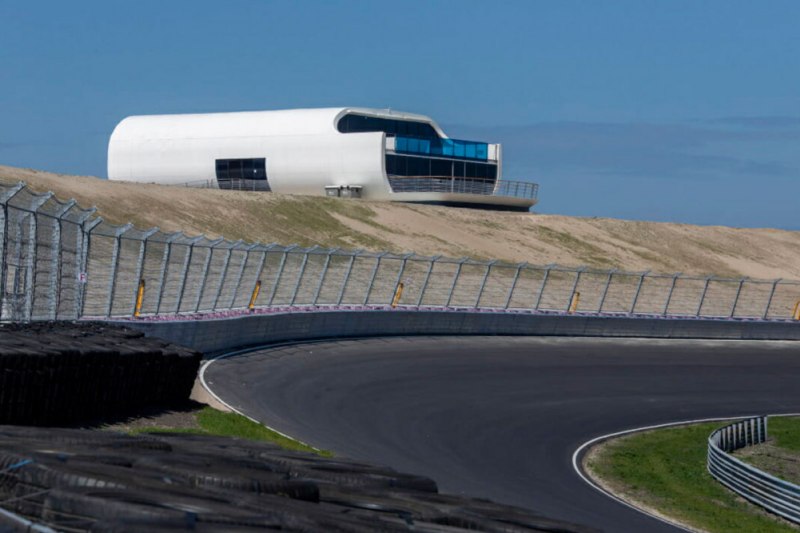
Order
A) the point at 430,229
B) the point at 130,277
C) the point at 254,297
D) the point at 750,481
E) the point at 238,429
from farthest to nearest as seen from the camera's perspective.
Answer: the point at 430,229 → the point at 254,297 → the point at 130,277 → the point at 750,481 → the point at 238,429

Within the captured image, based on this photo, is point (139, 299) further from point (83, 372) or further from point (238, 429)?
point (83, 372)

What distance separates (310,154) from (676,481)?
5643cm

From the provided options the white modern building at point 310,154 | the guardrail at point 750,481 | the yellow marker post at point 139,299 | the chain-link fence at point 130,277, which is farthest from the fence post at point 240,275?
the white modern building at point 310,154

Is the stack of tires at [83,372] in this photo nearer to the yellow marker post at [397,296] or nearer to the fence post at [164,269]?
the fence post at [164,269]

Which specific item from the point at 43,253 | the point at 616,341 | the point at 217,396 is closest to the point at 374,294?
the point at 616,341

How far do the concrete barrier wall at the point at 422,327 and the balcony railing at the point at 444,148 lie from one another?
3701cm

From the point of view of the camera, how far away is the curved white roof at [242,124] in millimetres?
74312

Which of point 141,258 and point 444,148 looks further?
point 444,148

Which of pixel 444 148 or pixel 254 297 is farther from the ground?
pixel 444 148

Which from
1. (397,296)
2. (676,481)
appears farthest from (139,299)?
(397,296)

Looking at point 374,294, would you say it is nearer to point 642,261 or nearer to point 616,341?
point 616,341

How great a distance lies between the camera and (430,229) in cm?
7056

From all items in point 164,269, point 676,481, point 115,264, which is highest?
point 115,264

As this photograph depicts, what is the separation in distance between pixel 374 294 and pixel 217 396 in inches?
635
